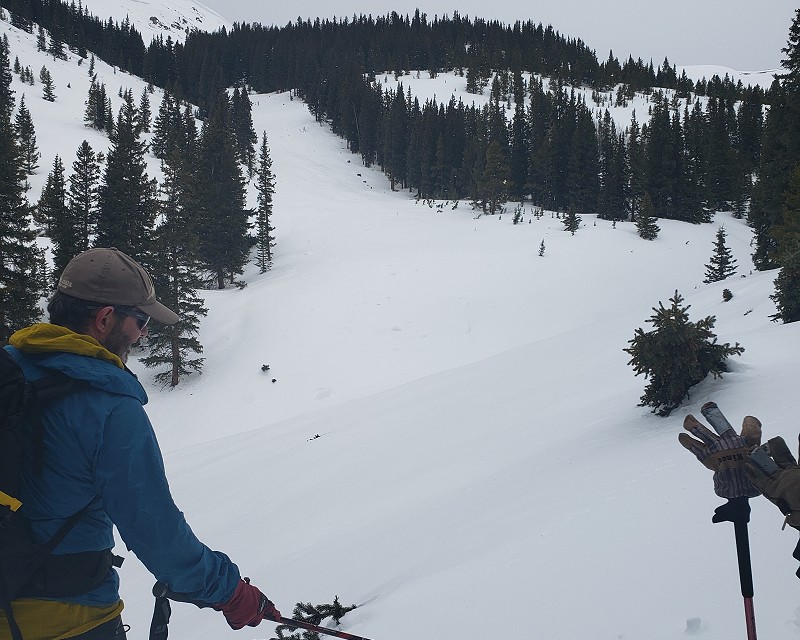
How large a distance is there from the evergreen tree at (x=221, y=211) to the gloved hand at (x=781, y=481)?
32194 millimetres

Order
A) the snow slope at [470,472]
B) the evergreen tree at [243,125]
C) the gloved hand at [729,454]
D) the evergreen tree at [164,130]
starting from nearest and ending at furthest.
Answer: the gloved hand at [729,454] < the snow slope at [470,472] < the evergreen tree at [164,130] < the evergreen tree at [243,125]

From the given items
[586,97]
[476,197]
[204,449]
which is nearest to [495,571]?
[204,449]

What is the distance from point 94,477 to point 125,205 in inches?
987

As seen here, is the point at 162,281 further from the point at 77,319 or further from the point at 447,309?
the point at 77,319

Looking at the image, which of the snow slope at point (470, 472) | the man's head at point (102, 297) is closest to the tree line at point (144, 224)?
the snow slope at point (470, 472)

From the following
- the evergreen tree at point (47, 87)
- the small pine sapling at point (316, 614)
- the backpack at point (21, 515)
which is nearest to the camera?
the backpack at point (21, 515)

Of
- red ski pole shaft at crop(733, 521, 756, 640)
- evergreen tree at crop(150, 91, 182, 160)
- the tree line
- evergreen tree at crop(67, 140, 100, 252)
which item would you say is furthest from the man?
evergreen tree at crop(150, 91, 182, 160)

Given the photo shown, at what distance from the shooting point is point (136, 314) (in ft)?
7.79

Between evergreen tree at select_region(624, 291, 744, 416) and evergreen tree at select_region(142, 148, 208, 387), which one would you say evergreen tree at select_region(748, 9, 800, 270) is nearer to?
evergreen tree at select_region(624, 291, 744, 416)

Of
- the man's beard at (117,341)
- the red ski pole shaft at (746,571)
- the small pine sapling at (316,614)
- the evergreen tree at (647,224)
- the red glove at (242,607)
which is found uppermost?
the man's beard at (117,341)

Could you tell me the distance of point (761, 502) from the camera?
3381 millimetres

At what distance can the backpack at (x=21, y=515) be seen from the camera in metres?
1.79

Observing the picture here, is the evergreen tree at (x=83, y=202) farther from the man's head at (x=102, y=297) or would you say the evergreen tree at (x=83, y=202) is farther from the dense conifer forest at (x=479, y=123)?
the man's head at (x=102, y=297)

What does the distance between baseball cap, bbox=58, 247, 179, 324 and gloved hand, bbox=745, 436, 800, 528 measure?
2.55m
